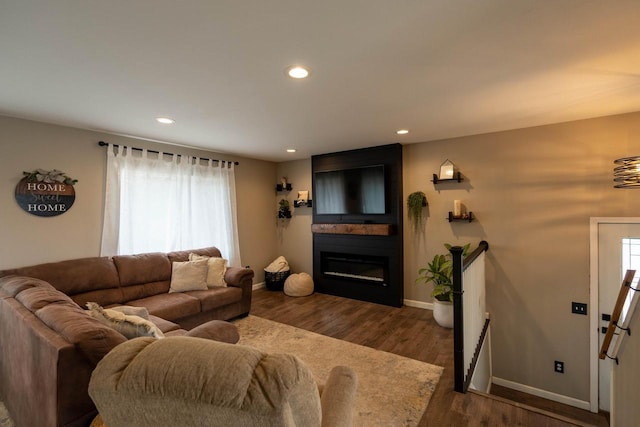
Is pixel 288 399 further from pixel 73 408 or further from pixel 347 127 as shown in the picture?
pixel 347 127

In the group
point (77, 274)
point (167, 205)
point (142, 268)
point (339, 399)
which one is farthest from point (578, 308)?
point (77, 274)

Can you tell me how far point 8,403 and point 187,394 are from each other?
242cm

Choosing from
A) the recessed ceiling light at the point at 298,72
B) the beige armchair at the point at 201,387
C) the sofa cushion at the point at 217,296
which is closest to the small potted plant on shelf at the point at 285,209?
the sofa cushion at the point at 217,296

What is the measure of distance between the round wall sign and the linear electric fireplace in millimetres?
3556

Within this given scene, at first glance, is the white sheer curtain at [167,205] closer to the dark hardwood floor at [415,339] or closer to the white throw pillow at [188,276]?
the white throw pillow at [188,276]

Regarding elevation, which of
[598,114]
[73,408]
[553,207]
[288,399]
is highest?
[598,114]

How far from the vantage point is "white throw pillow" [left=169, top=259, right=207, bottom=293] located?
3.47 meters

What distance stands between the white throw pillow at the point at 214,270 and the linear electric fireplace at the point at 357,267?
1832mm

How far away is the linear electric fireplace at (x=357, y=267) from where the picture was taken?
14.3 ft

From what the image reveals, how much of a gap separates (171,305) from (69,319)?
155cm

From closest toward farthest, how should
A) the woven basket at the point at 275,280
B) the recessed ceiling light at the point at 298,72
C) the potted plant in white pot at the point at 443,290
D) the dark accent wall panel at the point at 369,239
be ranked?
1. the recessed ceiling light at the point at 298,72
2. the potted plant in white pot at the point at 443,290
3. the dark accent wall panel at the point at 369,239
4. the woven basket at the point at 275,280

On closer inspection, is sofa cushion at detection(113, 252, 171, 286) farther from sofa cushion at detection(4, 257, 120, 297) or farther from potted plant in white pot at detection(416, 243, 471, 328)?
potted plant in white pot at detection(416, 243, 471, 328)

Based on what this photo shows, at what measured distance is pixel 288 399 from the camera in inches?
30.2

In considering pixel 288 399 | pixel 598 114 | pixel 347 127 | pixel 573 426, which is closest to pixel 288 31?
pixel 288 399
